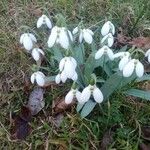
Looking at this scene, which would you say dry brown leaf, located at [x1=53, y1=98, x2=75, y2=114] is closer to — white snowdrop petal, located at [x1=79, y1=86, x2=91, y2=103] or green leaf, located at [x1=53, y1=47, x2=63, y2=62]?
green leaf, located at [x1=53, y1=47, x2=63, y2=62]

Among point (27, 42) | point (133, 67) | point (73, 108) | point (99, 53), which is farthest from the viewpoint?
point (73, 108)

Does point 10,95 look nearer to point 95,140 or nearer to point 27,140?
point 27,140

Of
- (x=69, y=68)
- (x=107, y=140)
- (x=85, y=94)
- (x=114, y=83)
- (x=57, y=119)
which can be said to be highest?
(x=69, y=68)

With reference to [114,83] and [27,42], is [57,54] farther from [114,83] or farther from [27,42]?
[114,83]

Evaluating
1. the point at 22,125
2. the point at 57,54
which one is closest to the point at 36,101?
the point at 22,125

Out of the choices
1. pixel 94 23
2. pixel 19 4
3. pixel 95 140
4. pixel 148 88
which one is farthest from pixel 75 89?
pixel 19 4

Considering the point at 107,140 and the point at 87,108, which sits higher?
the point at 87,108
